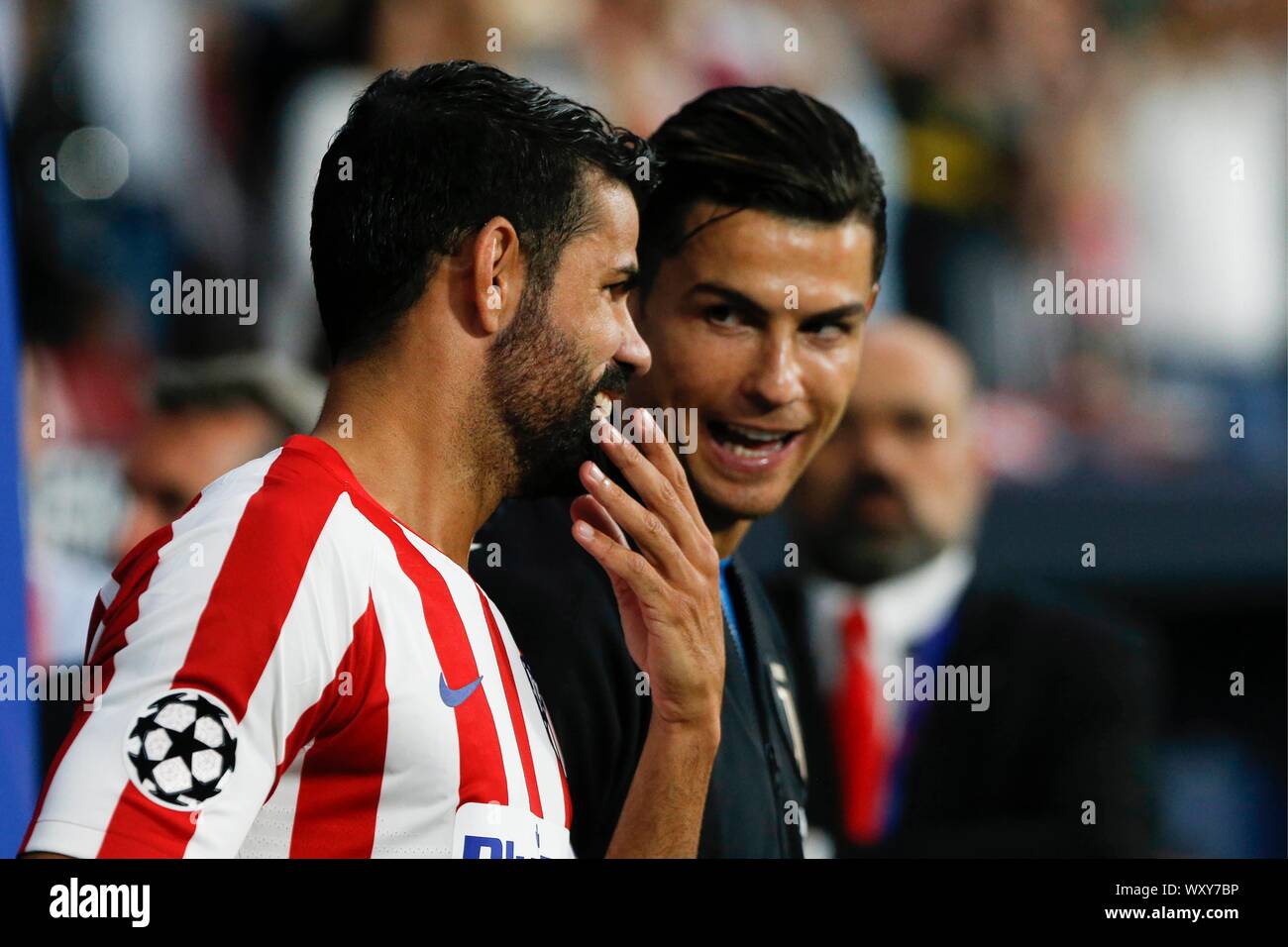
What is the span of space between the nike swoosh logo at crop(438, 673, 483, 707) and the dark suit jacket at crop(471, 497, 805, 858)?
315 mm

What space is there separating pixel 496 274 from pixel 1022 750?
105 inches

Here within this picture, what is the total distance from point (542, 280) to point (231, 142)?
13.1 ft

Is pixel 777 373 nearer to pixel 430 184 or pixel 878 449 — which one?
pixel 430 184

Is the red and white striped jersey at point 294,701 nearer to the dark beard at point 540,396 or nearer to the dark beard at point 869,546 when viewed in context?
the dark beard at point 540,396

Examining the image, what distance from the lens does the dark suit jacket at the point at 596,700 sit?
2252 mm

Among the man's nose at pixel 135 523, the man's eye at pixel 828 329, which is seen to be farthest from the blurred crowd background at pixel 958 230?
the man's eye at pixel 828 329

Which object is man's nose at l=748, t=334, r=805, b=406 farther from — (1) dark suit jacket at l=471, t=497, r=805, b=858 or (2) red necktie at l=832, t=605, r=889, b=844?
Answer: (2) red necktie at l=832, t=605, r=889, b=844

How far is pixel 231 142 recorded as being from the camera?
5707 millimetres

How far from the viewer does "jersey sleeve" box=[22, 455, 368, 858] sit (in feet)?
5.27

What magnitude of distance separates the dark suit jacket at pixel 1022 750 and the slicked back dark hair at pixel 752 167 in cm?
186

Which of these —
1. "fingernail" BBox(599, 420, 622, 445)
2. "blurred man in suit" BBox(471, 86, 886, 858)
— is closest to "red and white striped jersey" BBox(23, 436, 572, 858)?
"fingernail" BBox(599, 420, 622, 445)

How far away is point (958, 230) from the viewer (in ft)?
20.1

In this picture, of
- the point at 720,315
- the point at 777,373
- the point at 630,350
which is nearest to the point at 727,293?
the point at 720,315
